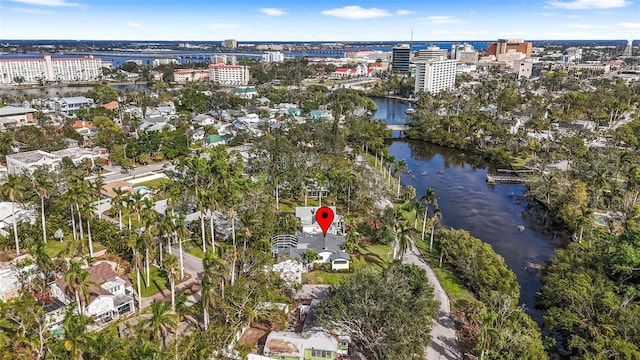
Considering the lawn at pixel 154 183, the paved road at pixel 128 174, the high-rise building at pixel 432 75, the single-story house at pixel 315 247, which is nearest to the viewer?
the single-story house at pixel 315 247

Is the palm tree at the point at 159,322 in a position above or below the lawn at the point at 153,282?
above

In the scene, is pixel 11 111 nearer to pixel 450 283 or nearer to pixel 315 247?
pixel 315 247

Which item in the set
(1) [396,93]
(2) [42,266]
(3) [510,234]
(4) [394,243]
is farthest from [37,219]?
(1) [396,93]

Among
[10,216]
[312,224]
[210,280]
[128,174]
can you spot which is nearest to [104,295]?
[210,280]

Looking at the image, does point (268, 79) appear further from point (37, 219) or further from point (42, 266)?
point (42, 266)

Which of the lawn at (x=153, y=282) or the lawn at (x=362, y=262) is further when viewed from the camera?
the lawn at (x=362, y=262)

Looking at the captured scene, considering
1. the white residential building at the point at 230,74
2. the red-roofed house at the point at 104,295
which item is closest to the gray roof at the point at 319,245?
the red-roofed house at the point at 104,295

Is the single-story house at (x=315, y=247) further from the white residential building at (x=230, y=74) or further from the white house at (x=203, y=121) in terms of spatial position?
the white residential building at (x=230, y=74)
